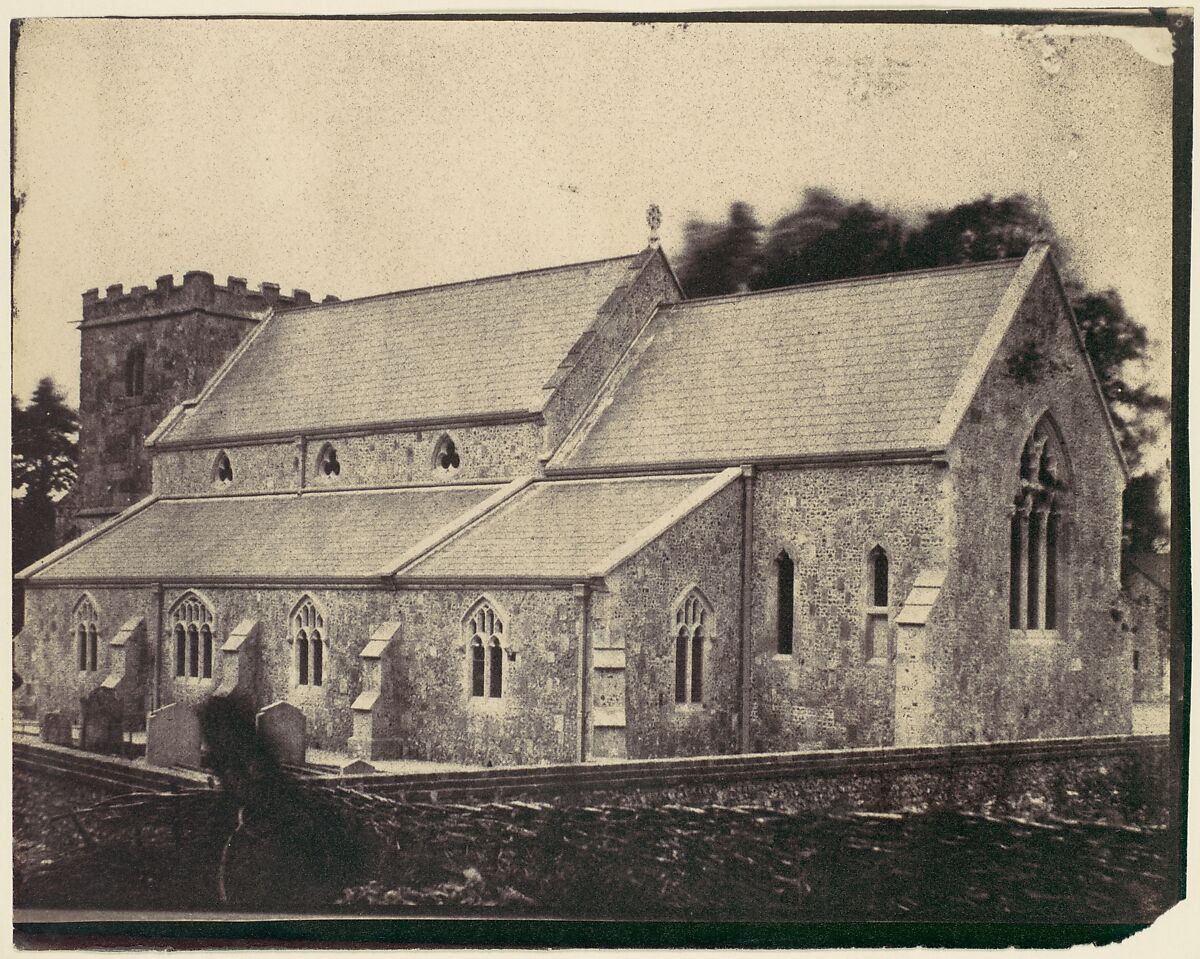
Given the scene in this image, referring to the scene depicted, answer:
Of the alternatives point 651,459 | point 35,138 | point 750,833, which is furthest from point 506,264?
point 750,833

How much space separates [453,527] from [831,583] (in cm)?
671

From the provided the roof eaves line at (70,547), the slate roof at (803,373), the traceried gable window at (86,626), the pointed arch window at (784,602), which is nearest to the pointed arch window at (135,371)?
the roof eaves line at (70,547)

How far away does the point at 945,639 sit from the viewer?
96.3 ft

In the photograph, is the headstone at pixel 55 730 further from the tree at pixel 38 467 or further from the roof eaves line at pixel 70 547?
the tree at pixel 38 467

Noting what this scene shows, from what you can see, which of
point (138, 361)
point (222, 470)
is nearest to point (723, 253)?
point (138, 361)

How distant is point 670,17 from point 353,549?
38.0 feet

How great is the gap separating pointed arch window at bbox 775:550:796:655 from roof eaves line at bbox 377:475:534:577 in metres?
Result: 5.13

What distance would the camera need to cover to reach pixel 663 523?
30.5m

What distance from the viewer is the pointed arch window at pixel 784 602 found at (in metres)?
31.2

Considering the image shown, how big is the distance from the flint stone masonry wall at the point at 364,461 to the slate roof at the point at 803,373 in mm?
1113

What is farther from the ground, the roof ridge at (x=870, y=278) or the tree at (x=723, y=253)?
the tree at (x=723, y=253)

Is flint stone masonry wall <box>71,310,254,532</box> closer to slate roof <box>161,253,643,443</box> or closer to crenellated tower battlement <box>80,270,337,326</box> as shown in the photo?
crenellated tower battlement <box>80,270,337,326</box>

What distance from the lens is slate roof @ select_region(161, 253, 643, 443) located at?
34906 millimetres

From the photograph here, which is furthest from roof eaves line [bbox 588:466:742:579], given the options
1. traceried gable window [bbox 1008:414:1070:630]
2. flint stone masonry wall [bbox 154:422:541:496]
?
traceried gable window [bbox 1008:414:1070:630]
